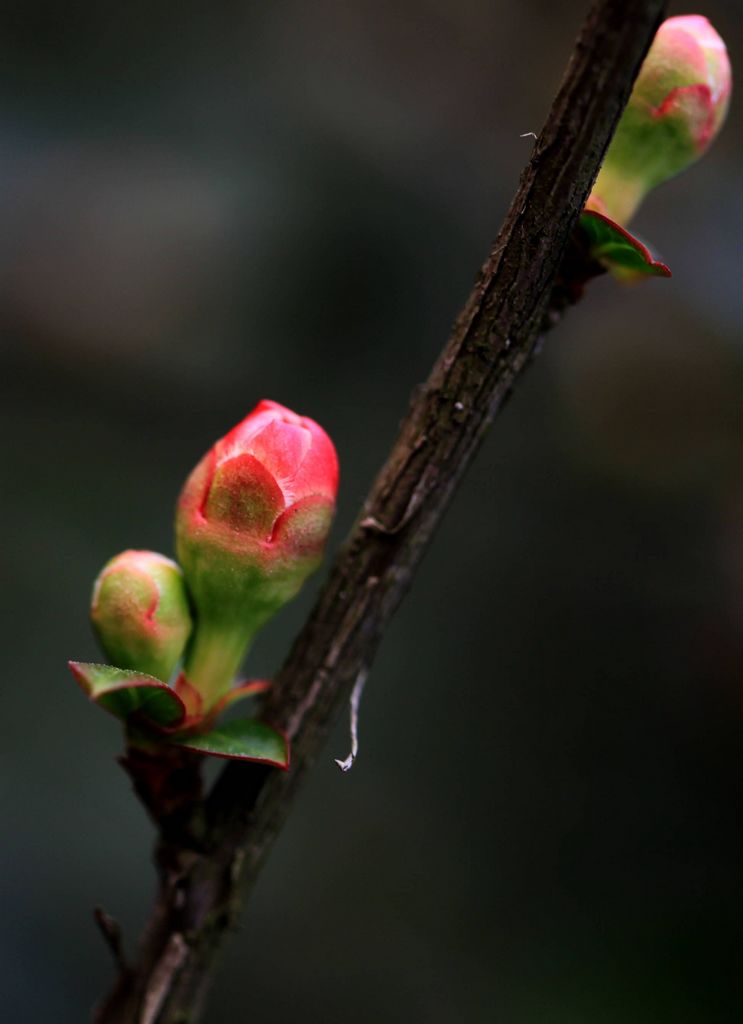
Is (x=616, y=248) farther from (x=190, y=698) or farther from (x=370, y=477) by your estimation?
(x=370, y=477)

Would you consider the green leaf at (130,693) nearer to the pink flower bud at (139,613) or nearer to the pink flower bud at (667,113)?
the pink flower bud at (139,613)

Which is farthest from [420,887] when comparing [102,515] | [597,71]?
[597,71]

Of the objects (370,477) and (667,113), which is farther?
(370,477)

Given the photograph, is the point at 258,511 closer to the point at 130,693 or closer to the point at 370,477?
the point at 130,693

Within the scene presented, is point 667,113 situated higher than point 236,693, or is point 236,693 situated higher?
point 667,113

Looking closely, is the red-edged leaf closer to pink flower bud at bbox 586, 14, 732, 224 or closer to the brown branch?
the brown branch

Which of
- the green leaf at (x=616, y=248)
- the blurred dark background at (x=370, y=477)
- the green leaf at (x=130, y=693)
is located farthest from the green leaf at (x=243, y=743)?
the blurred dark background at (x=370, y=477)

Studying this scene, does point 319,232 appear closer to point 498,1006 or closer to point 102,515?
point 102,515

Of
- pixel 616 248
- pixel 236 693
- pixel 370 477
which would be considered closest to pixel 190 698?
pixel 236 693
